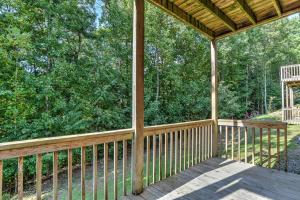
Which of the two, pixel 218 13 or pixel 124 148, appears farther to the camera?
pixel 218 13

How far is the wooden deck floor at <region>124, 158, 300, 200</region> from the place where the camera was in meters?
2.60

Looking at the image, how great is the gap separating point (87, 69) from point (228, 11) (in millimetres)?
5388

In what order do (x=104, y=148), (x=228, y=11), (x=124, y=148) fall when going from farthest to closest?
(x=228, y=11)
(x=124, y=148)
(x=104, y=148)

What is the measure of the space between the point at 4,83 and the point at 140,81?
477 cm

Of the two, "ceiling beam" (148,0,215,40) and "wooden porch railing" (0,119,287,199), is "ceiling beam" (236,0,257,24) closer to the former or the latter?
"ceiling beam" (148,0,215,40)

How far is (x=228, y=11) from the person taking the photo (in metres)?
3.51

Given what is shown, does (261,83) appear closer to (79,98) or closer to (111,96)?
(111,96)

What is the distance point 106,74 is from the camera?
7.69m

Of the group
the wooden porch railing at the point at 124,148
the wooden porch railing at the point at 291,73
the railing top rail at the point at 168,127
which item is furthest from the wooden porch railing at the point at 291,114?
the railing top rail at the point at 168,127

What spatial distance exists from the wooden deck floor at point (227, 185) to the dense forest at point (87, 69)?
4.39 metres

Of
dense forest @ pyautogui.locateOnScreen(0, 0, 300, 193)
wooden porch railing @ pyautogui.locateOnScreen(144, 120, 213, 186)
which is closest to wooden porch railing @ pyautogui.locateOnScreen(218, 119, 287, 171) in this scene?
wooden porch railing @ pyautogui.locateOnScreen(144, 120, 213, 186)

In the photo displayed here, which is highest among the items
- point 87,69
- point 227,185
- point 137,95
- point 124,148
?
point 87,69

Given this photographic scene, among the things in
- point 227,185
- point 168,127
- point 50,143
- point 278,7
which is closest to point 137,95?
point 168,127

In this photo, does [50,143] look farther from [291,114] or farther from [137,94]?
[291,114]
